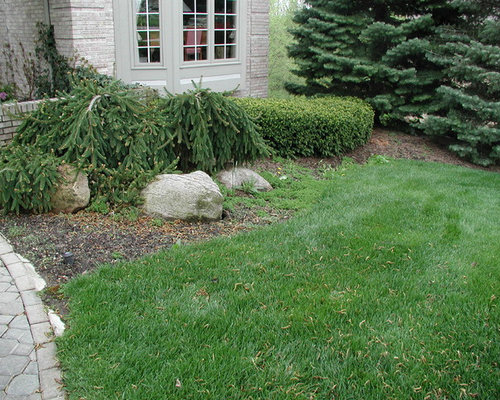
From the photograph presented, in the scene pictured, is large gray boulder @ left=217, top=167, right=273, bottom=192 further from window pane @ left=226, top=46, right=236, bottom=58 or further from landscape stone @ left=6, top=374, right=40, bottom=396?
window pane @ left=226, top=46, right=236, bottom=58

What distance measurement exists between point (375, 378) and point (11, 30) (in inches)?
402

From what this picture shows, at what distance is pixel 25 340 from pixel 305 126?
5.72 m

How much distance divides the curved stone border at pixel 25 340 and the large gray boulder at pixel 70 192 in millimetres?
1025

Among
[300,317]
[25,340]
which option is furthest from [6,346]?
[300,317]

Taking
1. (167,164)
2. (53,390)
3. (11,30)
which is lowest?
(53,390)

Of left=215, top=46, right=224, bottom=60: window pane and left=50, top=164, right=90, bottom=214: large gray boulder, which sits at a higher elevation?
left=215, top=46, right=224, bottom=60: window pane

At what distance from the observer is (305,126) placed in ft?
26.2

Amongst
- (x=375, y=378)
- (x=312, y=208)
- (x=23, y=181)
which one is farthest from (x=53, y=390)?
(x=312, y=208)

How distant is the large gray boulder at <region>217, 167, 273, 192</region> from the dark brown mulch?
76cm

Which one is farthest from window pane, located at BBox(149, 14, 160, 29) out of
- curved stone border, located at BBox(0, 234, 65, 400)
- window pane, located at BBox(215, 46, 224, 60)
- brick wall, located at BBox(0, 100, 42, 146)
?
curved stone border, located at BBox(0, 234, 65, 400)

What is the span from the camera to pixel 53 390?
108 inches

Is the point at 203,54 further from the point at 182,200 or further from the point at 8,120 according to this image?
the point at 182,200

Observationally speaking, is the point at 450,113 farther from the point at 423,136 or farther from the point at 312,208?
the point at 312,208

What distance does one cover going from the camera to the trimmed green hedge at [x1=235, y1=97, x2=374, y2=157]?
794 centimetres
